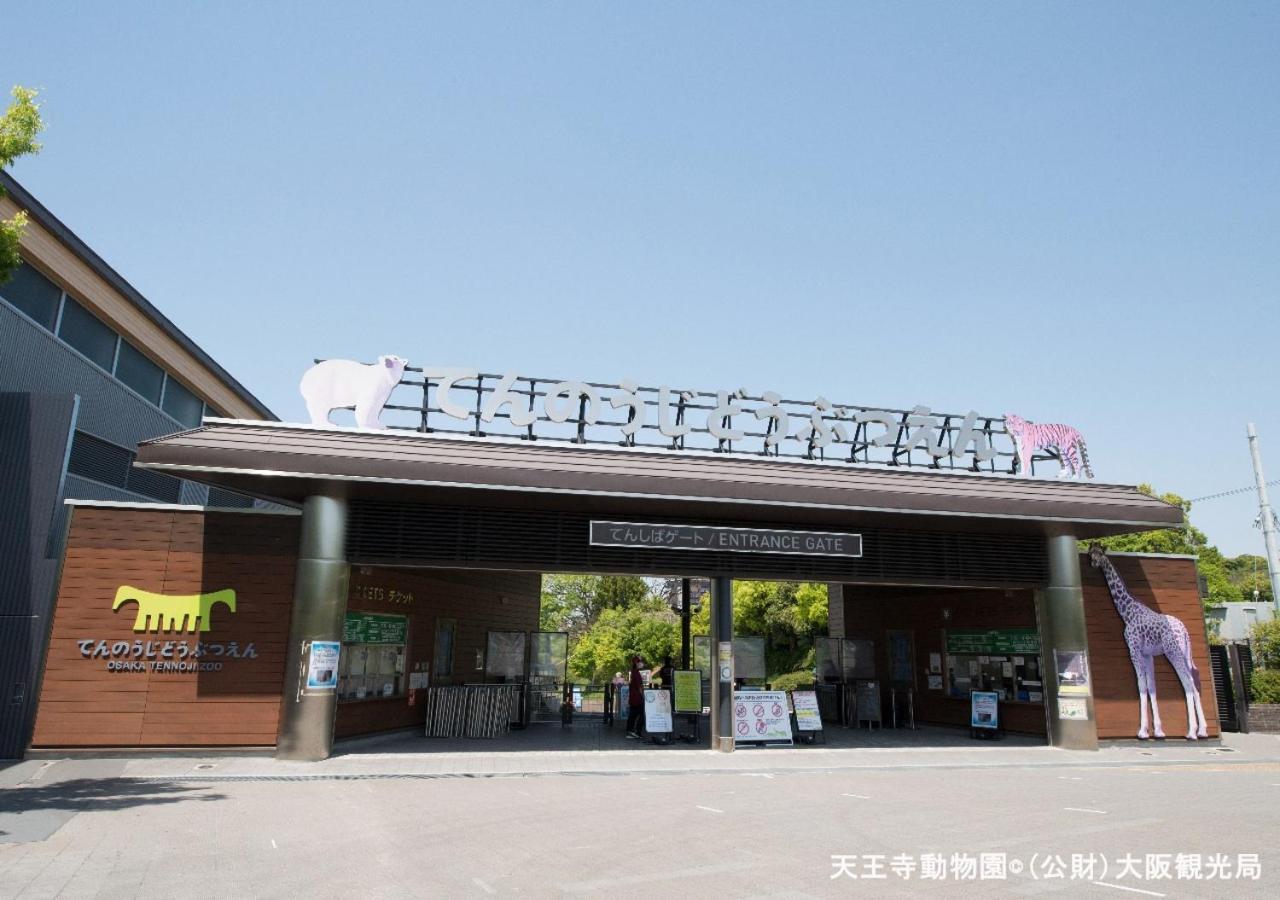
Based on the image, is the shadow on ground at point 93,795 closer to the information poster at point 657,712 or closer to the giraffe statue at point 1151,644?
the information poster at point 657,712

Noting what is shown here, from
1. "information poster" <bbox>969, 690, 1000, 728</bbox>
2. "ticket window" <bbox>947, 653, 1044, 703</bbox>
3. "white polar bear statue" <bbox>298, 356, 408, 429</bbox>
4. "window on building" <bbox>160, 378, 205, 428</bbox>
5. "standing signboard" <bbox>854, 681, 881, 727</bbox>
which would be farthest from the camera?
"window on building" <bbox>160, 378, 205, 428</bbox>

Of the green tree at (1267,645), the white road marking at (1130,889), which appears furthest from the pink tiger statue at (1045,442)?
the white road marking at (1130,889)

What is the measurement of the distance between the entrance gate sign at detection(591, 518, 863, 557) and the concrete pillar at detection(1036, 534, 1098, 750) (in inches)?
204

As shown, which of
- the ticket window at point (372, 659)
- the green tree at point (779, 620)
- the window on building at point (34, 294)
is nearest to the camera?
the ticket window at point (372, 659)

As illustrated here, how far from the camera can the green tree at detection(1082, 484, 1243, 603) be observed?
45750mm

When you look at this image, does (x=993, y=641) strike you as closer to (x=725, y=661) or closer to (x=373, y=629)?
(x=725, y=661)

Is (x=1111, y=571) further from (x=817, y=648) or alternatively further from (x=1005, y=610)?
(x=817, y=648)

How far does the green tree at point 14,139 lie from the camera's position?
12.2 m

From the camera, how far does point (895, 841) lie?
9.14 metres

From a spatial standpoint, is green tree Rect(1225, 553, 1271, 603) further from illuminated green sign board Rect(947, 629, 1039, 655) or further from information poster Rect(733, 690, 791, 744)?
information poster Rect(733, 690, 791, 744)

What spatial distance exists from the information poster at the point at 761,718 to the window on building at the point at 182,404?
62.7ft

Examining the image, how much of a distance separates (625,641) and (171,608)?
34961 mm

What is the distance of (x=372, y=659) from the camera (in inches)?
718

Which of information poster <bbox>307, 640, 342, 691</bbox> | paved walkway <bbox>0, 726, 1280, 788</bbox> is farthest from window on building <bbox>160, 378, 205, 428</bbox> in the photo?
information poster <bbox>307, 640, 342, 691</bbox>
